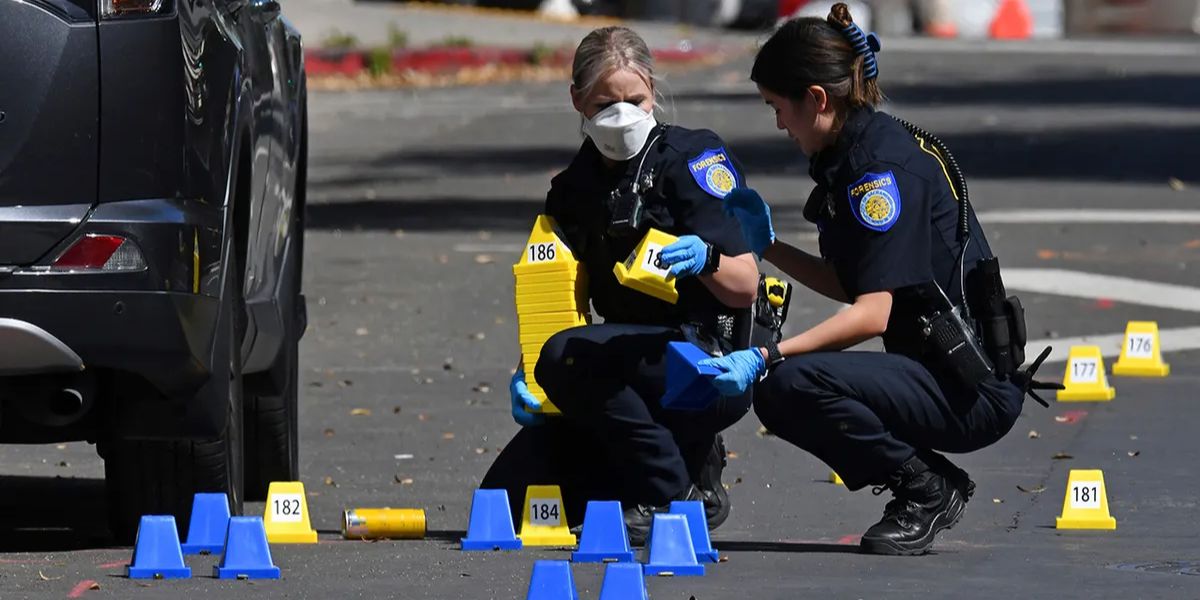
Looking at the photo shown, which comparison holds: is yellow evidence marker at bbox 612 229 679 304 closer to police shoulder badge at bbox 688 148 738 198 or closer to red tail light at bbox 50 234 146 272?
police shoulder badge at bbox 688 148 738 198

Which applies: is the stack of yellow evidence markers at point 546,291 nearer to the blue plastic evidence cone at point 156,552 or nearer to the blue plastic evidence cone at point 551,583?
the blue plastic evidence cone at point 156,552

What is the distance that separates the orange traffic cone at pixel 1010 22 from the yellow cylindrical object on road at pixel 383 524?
33940 millimetres

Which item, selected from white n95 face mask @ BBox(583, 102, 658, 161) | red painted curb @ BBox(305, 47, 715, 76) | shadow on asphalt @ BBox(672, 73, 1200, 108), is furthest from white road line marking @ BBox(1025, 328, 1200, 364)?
red painted curb @ BBox(305, 47, 715, 76)

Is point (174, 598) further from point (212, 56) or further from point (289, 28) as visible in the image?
point (289, 28)

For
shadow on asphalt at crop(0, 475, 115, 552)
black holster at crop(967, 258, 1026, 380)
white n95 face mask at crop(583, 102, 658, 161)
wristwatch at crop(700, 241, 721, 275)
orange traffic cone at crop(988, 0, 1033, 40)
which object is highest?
white n95 face mask at crop(583, 102, 658, 161)

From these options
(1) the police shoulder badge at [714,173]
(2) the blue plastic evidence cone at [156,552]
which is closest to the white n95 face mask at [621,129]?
(1) the police shoulder badge at [714,173]

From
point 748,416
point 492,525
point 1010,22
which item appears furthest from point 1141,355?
point 1010,22

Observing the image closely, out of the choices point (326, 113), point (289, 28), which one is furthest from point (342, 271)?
point (326, 113)

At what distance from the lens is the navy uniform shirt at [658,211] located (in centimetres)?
652

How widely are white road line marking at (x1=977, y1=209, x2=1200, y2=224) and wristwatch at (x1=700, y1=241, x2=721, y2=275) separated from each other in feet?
31.6

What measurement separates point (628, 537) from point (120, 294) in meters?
1.42

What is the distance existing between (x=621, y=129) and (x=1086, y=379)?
12.4ft

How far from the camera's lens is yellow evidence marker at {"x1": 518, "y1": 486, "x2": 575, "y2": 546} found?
21.7 feet

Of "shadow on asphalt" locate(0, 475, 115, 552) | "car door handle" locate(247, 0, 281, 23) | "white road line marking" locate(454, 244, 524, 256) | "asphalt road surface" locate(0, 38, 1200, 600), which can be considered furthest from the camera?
"white road line marking" locate(454, 244, 524, 256)
